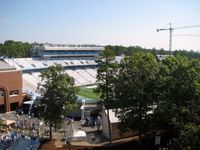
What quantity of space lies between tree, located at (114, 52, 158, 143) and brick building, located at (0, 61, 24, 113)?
23.7 meters

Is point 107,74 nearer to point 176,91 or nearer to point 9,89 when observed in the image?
point 176,91

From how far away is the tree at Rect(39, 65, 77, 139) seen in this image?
3073cm

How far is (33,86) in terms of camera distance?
59500 mm

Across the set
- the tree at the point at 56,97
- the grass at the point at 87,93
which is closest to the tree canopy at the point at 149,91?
the tree at the point at 56,97

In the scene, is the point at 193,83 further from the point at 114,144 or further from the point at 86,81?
the point at 86,81

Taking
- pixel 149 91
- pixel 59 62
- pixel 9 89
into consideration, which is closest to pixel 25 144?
pixel 149 91

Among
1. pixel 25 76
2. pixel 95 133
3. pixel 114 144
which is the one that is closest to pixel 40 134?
pixel 95 133

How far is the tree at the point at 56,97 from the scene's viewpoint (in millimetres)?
30734

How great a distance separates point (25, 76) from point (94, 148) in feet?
124

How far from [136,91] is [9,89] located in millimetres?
26136

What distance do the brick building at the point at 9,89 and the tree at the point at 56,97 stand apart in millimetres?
16801

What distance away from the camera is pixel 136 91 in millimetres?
27156

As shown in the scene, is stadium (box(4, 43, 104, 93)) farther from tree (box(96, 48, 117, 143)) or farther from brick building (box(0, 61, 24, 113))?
tree (box(96, 48, 117, 143))

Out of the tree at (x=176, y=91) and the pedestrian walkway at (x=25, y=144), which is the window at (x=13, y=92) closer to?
the pedestrian walkway at (x=25, y=144)
